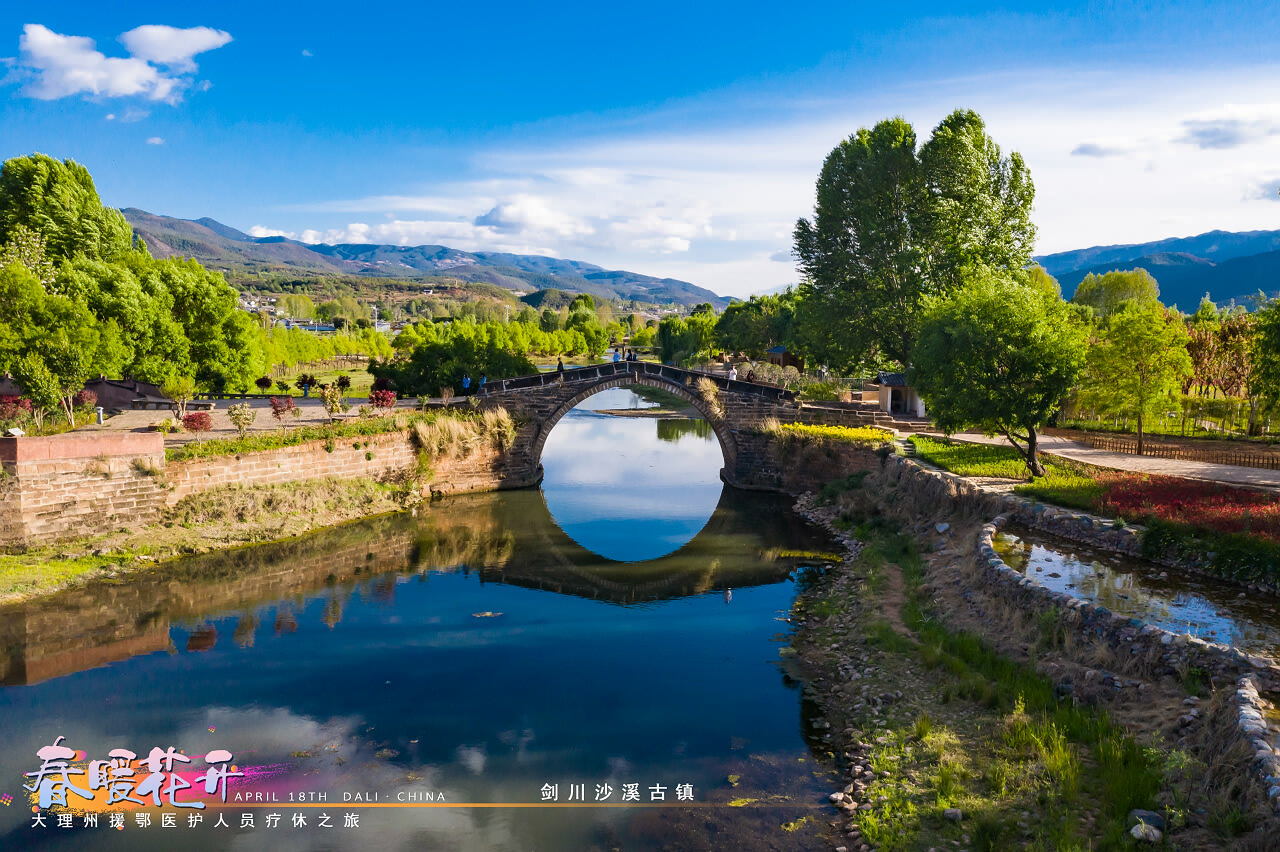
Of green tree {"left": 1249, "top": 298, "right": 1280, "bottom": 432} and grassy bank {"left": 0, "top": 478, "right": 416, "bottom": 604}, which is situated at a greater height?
green tree {"left": 1249, "top": 298, "right": 1280, "bottom": 432}

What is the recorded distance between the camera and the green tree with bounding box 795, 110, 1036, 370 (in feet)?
130

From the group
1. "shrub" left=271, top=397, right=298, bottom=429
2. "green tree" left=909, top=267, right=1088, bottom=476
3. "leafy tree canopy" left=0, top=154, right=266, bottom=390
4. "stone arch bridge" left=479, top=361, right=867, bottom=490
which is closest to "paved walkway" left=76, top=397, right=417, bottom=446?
"shrub" left=271, top=397, right=298, bottom=429

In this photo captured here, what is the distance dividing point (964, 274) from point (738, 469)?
14.9 meters

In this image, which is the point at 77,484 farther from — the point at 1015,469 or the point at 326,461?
the point at 1015,469

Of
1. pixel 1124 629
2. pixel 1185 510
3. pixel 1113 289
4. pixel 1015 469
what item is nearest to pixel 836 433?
pixel 1015 469

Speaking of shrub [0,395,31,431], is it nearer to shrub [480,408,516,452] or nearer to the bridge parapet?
shrub [480,408,516,452]

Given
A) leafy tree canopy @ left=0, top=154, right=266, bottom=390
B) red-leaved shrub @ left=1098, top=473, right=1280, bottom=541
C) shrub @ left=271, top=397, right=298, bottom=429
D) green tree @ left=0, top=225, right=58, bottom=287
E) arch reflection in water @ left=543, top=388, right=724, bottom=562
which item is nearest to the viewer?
red-leaved shrub @ left=1098, top=473, right=1280, bottom=541

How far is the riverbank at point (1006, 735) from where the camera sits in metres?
10.0

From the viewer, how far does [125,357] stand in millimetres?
37750

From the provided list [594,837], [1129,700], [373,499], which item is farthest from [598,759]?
[373,499]

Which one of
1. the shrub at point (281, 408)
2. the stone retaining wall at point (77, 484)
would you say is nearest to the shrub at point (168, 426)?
the shrub at point (281, 408)

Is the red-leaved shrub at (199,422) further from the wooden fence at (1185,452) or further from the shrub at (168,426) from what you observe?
the wooden fence at (1185,452)

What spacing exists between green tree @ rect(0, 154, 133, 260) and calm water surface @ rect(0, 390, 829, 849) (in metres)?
29.7

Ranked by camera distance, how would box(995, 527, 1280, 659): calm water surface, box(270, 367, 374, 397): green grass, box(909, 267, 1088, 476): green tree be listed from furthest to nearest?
box(270, 367, 374, 397): green grass < box(909, 267, 1088, 476): green tree < box(995, 527, 1280, 659): calm water surface
